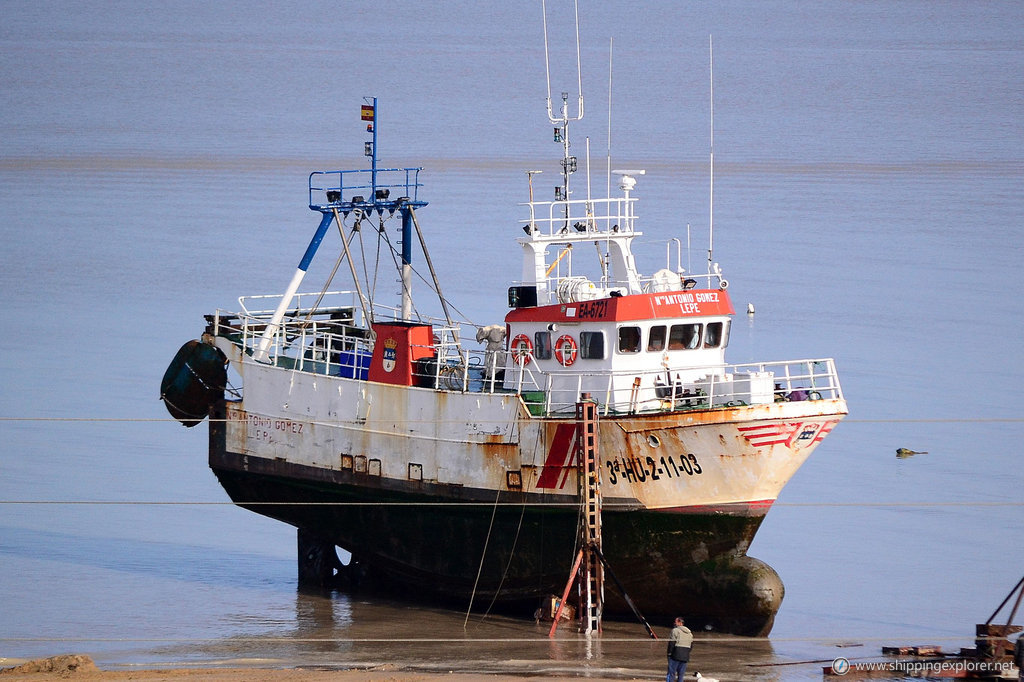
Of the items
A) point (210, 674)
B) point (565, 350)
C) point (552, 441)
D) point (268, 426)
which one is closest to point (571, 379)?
point (565, 350)

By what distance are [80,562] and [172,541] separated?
2966 millimetres

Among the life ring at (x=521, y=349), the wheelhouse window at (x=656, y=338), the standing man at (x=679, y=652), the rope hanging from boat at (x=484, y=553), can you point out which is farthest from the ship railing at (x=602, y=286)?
the standing man at (x=679, y=652)

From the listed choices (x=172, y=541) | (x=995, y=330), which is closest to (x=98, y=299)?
(x=172, y=541)

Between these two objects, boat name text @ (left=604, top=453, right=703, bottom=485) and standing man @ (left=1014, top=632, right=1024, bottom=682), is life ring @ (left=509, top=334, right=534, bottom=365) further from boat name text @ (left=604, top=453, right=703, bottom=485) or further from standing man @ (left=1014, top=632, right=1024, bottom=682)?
standing man @ (left=1014, top=632, right=1024, bottom=682)

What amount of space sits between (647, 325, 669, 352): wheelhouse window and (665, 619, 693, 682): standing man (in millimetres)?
7528

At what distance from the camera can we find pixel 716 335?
3164cm

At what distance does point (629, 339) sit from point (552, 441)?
255 centimetres

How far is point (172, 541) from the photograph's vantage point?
1598 inches

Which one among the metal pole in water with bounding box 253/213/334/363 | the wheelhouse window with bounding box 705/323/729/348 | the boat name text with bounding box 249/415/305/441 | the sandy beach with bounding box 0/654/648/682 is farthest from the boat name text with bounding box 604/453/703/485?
the metal pole in water with bounding box 253/213/334/363

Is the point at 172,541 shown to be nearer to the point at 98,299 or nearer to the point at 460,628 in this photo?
the point at 460,628

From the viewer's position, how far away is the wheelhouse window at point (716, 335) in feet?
103

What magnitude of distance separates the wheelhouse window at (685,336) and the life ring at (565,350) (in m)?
1.89

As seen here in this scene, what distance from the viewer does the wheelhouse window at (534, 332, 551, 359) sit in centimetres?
3106

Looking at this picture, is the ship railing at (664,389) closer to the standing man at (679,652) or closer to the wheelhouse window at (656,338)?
the wheelhouse window at (656,338)
